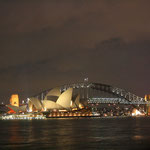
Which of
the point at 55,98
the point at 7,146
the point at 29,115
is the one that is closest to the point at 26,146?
the point at 7,146

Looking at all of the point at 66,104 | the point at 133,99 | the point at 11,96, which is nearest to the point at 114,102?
the point at 133,99

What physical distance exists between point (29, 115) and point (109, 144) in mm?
116667

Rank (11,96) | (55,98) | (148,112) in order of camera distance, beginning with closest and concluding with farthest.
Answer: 1. (55,98)
2. (148,112)
3. (11,96)

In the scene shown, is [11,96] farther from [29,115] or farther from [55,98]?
[55,98]

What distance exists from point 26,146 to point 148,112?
147 metres

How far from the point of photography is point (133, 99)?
18950 centimetres

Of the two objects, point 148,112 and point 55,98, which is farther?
point 148,112

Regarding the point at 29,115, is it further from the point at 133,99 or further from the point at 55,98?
the point at 133,99

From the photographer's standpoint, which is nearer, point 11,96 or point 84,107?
point 84,107

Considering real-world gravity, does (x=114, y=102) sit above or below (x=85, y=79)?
below

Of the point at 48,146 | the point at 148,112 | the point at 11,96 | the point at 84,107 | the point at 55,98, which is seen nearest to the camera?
the point at 48,146

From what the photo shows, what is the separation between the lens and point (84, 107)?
161000mm

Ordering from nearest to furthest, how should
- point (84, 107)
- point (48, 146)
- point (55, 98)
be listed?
point (48, 146)
point (55, 98)
point (84, 107)

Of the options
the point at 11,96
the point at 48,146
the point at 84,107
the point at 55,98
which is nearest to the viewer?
the point at 48,146
